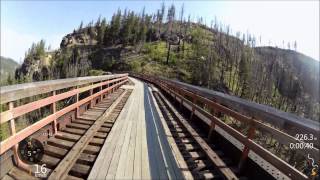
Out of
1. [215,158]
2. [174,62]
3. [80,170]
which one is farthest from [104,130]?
[174,62]

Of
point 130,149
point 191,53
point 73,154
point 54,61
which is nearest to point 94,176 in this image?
point 73,154

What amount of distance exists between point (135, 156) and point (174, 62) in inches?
3463

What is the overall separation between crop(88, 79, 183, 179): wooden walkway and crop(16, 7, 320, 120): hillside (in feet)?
223

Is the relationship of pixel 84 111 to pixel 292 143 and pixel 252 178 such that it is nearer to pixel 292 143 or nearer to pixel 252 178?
pixel 252 178

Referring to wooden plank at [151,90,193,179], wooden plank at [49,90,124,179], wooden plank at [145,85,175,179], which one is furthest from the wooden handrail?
wooden plank at [151,90,193,179]

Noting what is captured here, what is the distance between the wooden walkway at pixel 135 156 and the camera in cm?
450

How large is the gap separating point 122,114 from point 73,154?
4.76 m

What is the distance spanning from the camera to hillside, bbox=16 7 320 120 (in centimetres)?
8394

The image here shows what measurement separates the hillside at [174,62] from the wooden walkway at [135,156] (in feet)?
223

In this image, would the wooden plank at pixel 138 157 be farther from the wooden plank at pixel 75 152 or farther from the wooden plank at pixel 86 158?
the wooden plank at pixel 75 152

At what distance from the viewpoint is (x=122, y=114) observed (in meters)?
9.62

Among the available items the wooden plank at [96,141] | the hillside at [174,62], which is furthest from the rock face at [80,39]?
the wooden plank at [96,141]

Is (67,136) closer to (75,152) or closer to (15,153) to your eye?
(75,152)
